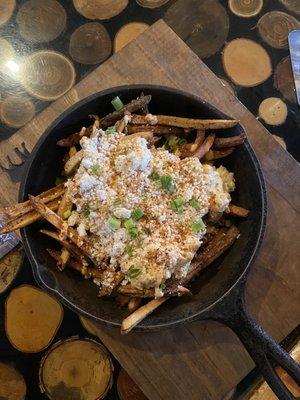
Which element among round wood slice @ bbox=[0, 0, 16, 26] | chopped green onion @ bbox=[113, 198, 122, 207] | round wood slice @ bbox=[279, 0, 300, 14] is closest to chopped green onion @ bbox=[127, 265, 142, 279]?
chopped green onion @ bbox=[113, 198, 122, 207]

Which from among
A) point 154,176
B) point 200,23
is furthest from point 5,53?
point 154,176

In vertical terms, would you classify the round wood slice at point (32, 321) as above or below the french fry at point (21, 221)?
below

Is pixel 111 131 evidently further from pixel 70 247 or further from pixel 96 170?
pixel 70 247

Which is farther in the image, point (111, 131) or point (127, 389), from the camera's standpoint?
point (127, 389)

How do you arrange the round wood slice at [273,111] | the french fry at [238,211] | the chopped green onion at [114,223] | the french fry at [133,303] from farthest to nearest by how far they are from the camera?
1. the round wood slice at [273,111]
2. the french fry at [238,211]
3. the french fry at [133,303]
4. the chopped green onion at [114,223]

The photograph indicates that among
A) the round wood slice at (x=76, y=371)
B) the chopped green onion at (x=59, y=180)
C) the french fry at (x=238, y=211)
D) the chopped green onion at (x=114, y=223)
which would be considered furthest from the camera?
the round wood slice at (x=76, y=371)

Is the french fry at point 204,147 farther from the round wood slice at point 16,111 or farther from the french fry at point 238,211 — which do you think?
the round wood slice at point 16,111

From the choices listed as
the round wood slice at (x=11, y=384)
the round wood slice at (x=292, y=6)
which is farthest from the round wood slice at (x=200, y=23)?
the round wood slice at (x=11, y=384)
